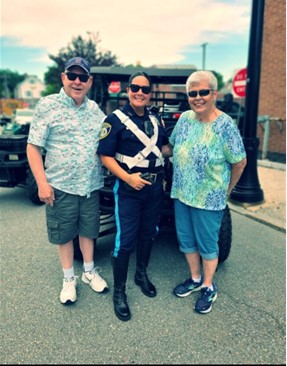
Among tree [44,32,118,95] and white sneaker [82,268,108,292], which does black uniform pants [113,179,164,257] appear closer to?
white sneaker [82,268,108,292]

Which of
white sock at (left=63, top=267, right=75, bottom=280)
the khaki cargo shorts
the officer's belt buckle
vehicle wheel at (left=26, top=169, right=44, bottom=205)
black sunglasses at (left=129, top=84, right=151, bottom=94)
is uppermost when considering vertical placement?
black sunglasses at (left=129, top=84, right=151, bottom=94)

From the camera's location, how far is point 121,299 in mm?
2275

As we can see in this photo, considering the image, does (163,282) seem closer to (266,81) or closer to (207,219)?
(207,219)

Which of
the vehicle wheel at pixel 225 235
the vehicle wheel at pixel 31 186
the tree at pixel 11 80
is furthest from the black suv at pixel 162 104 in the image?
the tree at pixel 11 80

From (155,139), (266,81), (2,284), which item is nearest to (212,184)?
(155,139)

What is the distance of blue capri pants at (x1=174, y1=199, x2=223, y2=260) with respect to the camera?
7.34 ft

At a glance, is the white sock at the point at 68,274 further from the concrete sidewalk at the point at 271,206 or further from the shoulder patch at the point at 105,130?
the concrete sidewalk at the point at 271,206

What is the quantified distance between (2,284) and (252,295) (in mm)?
2131

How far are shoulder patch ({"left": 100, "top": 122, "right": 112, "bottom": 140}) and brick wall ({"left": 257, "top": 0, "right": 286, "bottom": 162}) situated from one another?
6.74 metres

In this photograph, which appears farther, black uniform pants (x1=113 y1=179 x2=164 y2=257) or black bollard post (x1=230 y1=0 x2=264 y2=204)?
black bollard post (x1=230 y1=0 x2=264 y2=204)

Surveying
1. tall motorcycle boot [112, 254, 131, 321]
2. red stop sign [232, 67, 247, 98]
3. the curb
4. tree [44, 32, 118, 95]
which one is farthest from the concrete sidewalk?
tree [44, 32, 118, 95]

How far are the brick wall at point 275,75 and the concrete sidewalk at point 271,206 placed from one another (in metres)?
1.48

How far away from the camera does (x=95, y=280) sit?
8.39 ft

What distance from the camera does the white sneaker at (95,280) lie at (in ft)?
8.22
